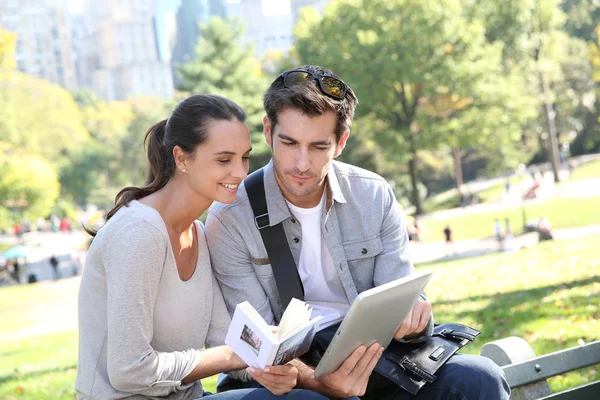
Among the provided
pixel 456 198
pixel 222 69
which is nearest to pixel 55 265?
pixel 222 69

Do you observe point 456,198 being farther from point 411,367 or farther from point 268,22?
point 268,22

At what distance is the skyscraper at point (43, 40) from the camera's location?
271 ft

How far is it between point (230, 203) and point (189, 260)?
0.83ft

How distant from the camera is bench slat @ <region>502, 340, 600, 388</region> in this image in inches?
98.7

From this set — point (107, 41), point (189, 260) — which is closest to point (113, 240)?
point (189, 260)

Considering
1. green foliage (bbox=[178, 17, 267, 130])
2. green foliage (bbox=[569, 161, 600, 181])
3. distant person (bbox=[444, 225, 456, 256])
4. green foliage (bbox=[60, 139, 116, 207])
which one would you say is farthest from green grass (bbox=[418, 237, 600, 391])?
green foliage (bbox=[60, 139, 116, 207])

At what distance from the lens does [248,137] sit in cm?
244

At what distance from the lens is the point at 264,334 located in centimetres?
186

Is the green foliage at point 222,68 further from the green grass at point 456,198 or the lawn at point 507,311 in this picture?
the lawn at point 507,311

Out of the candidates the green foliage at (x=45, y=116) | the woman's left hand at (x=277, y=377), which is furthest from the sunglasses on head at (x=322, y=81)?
the green foliage at (x=45, y=116)

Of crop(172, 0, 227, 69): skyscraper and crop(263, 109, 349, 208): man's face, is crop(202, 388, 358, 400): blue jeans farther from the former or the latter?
crop(172, 0, 227, 69): skyscraper

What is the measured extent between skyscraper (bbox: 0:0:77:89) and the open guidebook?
87.2 metres

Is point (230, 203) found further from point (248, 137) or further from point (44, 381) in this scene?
point (44, 381)

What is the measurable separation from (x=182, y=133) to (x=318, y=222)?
64 centimetres
